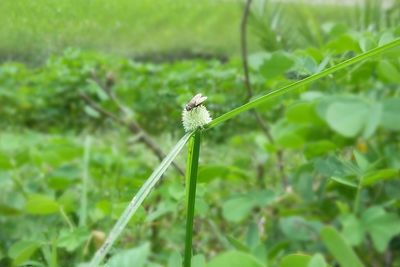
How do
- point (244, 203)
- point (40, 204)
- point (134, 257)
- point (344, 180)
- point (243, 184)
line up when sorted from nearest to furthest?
point (134, 257), point (344, 180), point (40, 204), point (244, 203), point (243, 184)

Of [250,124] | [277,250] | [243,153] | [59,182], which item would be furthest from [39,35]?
[243,153]

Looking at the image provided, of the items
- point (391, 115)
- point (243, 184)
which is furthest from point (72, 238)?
point (243, 184)

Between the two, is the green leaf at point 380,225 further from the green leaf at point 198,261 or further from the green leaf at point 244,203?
the green leaf at point 198,261

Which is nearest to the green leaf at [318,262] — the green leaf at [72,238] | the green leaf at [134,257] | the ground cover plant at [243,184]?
the ground cover plant at [243,184]

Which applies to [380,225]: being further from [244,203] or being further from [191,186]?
[191,186]

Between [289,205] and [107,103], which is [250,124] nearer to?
[289,205]

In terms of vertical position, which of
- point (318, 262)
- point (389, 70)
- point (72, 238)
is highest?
point (389, 70)
